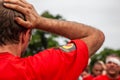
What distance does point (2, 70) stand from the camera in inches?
119

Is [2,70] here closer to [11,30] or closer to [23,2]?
[11,30]

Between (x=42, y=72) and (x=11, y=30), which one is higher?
(x=11, y=30)

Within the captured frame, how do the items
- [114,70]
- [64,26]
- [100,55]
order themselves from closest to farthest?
[64,26], [114,70], [100,55]

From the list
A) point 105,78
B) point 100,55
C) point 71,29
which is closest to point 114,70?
point 105,78

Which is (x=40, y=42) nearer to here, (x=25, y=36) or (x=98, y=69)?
(x=98, y=69)

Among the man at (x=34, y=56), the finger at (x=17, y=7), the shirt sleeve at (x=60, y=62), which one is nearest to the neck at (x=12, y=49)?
the man at (x=34, y=56)

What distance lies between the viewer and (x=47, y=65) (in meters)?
3.04

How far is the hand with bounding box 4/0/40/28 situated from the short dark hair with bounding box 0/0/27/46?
3cm

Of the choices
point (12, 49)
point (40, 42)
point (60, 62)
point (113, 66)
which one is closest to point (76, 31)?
point (60, 62)

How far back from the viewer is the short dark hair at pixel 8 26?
3.07 m

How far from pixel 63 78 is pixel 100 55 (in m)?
92.5

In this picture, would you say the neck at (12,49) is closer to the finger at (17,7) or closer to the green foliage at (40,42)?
the finger at (17,7)

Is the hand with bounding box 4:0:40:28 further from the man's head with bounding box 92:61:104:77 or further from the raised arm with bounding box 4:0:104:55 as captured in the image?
the man's head with bounding box 92:61:104:77

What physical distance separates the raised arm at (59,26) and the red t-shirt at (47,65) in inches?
4.5
